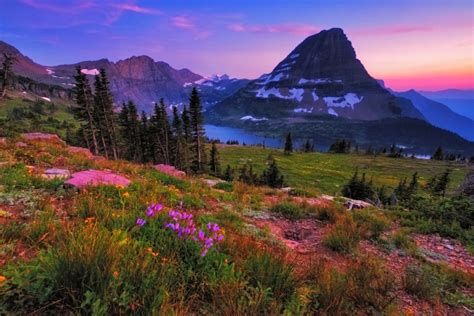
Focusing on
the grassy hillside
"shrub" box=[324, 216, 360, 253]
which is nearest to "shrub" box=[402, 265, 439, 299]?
the grassy hillside

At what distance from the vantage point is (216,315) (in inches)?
110

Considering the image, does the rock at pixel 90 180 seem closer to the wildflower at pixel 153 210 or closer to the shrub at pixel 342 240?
the wildflower at pixel 153 210

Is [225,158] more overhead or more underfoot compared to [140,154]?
more underfoot

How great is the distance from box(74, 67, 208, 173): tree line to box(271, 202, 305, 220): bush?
141ft

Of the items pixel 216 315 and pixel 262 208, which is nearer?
pixel 216 315

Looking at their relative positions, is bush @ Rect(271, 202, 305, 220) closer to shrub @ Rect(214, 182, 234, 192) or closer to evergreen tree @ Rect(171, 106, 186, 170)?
shrub @ Rect(214, 182, 234, 192)

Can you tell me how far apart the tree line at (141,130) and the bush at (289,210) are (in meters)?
43.1

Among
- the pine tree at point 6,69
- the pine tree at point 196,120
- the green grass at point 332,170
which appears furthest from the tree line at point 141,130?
the green grass at point 332,170

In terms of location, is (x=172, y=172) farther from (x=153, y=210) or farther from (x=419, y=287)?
(x=419, y=287)

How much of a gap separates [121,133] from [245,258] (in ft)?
210

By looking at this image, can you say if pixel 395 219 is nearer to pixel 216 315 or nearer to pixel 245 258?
pixel 245 258

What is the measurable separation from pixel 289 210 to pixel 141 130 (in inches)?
2270

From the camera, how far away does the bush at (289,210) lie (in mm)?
9133

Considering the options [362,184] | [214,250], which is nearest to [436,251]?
[214,250]
